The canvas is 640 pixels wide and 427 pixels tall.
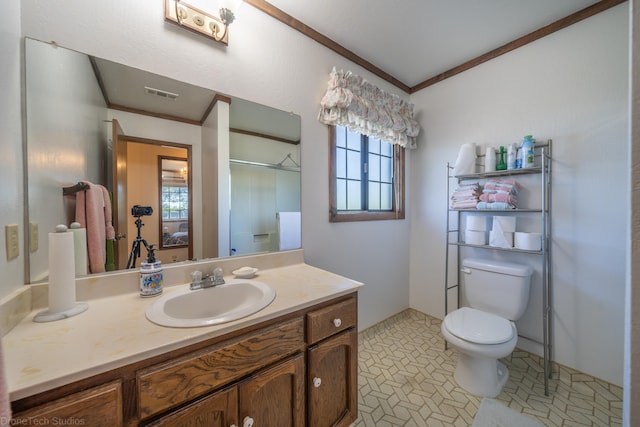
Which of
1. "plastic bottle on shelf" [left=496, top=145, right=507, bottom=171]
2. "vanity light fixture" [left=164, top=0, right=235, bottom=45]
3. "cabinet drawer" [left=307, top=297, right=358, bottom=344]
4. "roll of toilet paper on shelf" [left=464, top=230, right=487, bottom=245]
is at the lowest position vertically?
"cabinet drawer" [left=307, top=297, right=358, bottom=344]

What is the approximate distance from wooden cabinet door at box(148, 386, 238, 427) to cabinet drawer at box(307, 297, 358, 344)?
1.12 ft

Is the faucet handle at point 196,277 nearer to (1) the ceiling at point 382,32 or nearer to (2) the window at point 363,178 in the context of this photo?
(1) the ceiling at point 382,32

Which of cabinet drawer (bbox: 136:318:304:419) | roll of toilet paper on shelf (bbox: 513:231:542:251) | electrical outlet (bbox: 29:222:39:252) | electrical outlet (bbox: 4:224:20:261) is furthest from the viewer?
roll of toilet paper on shelf (bbox: 513:231:542:251)

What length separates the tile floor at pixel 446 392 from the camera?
52.9 inches

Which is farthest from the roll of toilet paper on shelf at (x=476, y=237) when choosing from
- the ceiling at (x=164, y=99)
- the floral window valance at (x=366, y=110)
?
the ceiling at (x=164, y=99)

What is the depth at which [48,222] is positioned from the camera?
0.93m

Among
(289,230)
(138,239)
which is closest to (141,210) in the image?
(138,239)

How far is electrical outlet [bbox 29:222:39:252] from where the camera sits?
2.88 ft

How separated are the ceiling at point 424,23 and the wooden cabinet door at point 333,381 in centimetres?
188

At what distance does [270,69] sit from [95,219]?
4.13 ft

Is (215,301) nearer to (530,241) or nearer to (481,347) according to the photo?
(481,347)

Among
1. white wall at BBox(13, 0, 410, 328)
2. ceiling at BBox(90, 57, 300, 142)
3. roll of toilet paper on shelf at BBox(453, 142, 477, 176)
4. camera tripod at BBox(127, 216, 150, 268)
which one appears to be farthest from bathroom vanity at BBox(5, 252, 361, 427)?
roll of toilet paper on shelf at BBox(453, 142, 477, 176)

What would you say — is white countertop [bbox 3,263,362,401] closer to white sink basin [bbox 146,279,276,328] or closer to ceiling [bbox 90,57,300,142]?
white sink basin [bbox 146,279,276,328]

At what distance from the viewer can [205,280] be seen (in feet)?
3.80
